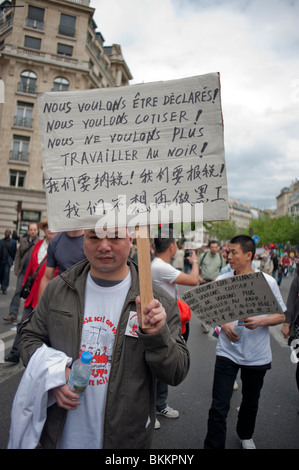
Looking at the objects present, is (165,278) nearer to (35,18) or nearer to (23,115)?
(23,115)

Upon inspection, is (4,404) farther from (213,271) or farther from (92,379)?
(213,271)

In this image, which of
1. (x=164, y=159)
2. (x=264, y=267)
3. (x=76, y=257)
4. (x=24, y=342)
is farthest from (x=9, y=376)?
(x=264, y=267)

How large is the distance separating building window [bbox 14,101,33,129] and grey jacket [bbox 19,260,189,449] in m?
30.1

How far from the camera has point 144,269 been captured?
1521mm

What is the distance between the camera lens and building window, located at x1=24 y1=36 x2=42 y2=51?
28750mm

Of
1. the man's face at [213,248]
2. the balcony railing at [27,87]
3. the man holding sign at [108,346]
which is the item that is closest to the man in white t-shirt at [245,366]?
the man holding sign at [108,346]

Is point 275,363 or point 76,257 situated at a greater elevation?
point 76,257

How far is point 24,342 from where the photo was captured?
1.72 m

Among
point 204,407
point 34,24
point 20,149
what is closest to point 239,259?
point 204,407

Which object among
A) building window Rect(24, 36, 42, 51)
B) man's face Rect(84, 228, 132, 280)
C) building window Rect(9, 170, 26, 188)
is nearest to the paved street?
man's face Rect(84, 228, 132, 280)

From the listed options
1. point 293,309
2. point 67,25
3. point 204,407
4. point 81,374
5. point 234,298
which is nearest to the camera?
point 81,374

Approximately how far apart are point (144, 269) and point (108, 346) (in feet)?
1.54

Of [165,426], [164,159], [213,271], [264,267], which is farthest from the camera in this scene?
[264,267]

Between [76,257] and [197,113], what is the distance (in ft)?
6.79
